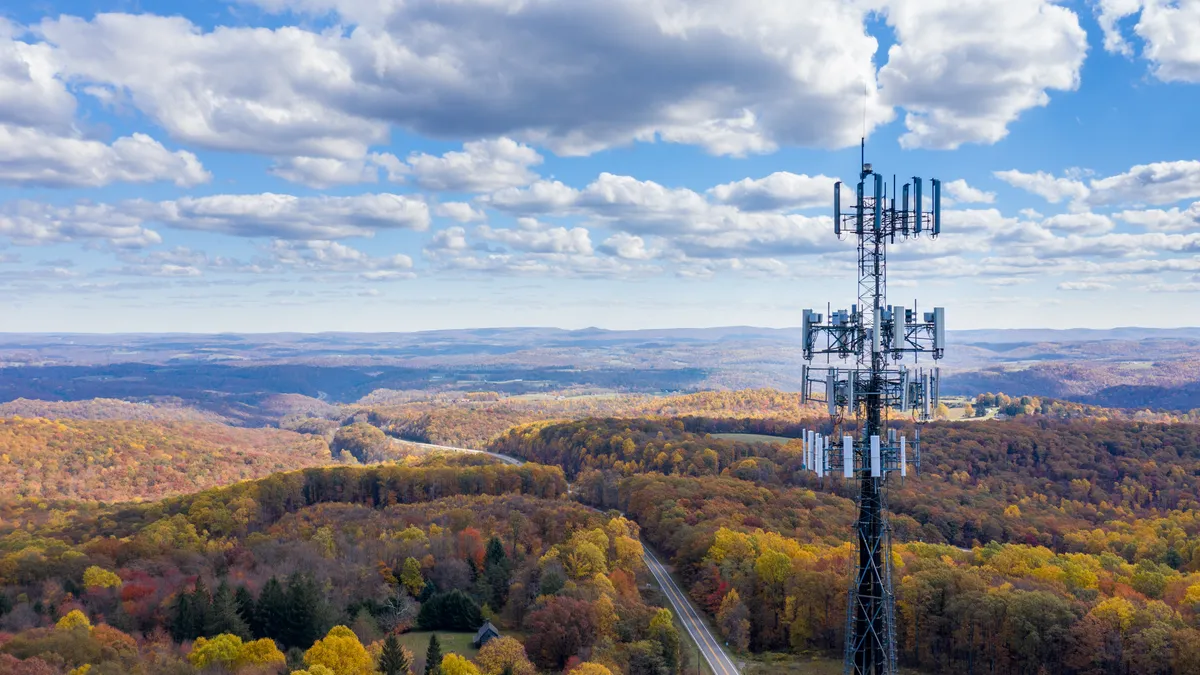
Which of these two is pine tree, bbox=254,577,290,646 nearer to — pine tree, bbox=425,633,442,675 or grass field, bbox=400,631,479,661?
grass field, bbox=400,631,479,661

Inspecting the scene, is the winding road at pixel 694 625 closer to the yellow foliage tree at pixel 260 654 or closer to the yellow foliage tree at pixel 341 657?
the yellow foliage tree at pixel 341 657

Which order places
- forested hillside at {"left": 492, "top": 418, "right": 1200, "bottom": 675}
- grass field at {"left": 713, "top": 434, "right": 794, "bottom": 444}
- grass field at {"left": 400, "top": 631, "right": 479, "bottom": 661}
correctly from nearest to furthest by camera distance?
1. grass field at {"left": 400, "top": 631, "right": 479, "bottom": 661}
2. forested hillside at {"left": 492, "top": 418, "right": 1200, "bottom": 675}
3. grass field at {"left": 713, "top": 434, "right": 794, "bottom": 444}

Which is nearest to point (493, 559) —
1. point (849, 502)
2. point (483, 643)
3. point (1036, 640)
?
point (483, 643)

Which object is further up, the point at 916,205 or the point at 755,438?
the point at 916,205

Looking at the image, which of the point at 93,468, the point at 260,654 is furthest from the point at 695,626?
the point at 93,468

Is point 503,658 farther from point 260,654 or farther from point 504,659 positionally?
point 260,654

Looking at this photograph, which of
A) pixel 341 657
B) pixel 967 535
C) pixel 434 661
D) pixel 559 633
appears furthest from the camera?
pixel 967 535

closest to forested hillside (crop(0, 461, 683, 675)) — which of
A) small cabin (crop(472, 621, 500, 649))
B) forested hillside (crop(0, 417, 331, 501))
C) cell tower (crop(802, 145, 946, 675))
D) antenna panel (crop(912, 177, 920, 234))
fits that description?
small cabin (crop(472, 621, 500, 649))

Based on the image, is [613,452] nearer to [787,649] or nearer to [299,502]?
[299,502]

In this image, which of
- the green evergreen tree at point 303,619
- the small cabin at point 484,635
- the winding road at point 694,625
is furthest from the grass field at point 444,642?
the winding road at point 694,625
